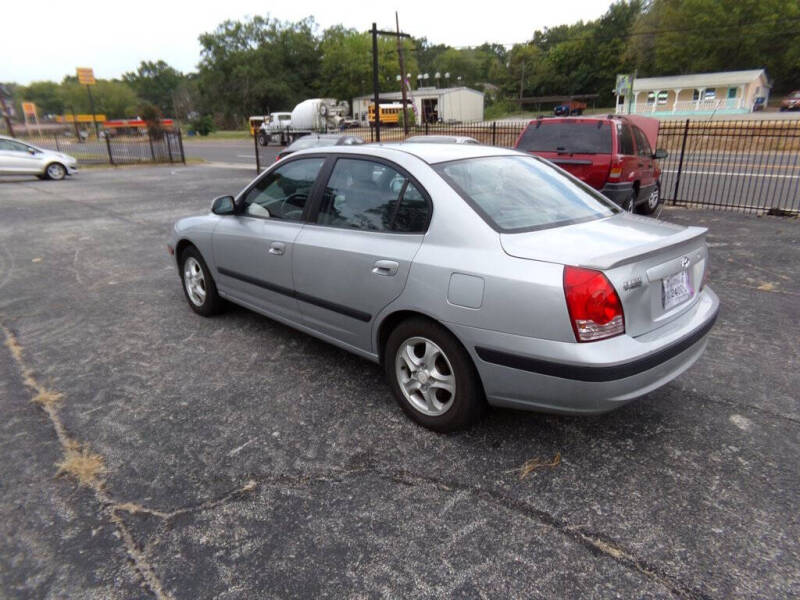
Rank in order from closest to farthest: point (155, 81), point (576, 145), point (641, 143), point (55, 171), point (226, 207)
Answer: point (226, 207), point (576, 145), point (641, 143), point (55, 171), point (155, 81)

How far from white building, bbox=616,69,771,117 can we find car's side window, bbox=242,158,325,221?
50711 mm

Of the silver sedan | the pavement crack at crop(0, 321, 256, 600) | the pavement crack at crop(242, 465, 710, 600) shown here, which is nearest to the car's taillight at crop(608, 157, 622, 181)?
the silver sedan

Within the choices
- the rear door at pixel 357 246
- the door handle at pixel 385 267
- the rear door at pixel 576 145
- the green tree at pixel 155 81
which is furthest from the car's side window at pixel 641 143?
the green tree at pixel 155 81

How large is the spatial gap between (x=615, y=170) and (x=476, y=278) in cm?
651

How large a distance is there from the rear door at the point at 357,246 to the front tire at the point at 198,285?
1460 mm

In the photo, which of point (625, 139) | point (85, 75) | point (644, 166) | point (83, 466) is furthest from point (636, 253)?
point (85, 75)

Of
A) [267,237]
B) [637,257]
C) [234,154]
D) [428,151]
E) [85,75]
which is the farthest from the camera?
[85,75]

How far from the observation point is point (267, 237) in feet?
12.8

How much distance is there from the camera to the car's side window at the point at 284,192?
3781mm

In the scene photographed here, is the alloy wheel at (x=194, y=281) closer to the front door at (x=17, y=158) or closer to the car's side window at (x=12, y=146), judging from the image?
the front door at (x=17, y=158)

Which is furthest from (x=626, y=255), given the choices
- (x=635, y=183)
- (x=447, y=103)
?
(x=447, y=103)

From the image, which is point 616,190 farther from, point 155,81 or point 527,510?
point 155,81

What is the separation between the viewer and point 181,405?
135 inches

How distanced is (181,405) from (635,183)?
7908 millimetres
